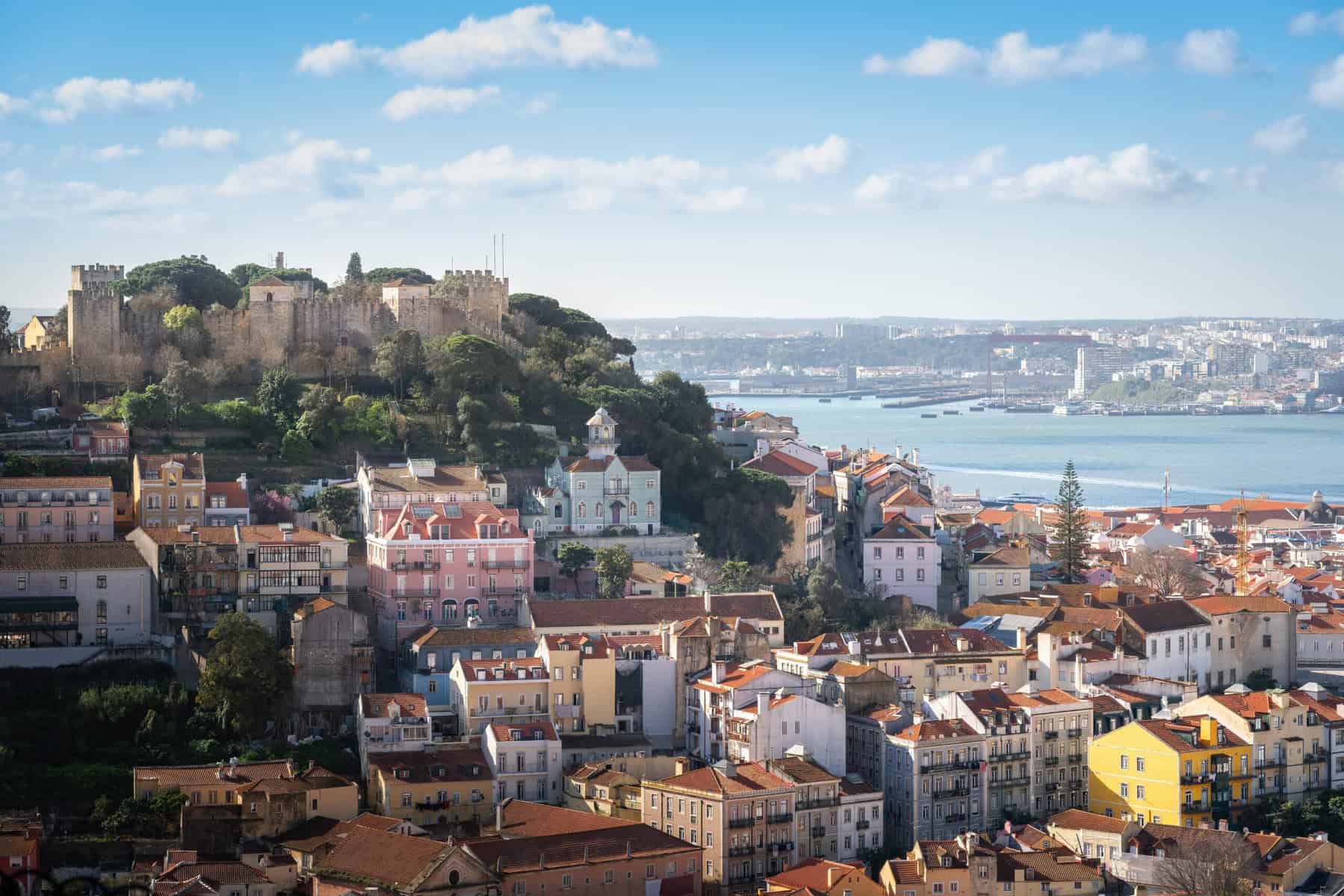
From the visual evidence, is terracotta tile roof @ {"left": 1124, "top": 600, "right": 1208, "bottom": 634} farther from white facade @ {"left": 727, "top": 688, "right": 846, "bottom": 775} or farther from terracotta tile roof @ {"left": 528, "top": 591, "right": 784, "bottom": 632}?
white facade @ {"left": 727, "top": 688, "right": 846, "bottom": 775}

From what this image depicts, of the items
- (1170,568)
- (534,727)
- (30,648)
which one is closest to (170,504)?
(30,648)

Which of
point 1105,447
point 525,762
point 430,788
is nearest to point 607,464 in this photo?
point 525,762

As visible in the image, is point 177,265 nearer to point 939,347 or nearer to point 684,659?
point 684,659

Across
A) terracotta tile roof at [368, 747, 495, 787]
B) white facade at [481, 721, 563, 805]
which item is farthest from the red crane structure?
terracotta tile roof at [368, 747, 495, 787]

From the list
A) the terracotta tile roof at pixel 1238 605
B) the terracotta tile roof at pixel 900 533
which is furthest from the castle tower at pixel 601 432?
the terracotta tile roof at pixel 1238 605

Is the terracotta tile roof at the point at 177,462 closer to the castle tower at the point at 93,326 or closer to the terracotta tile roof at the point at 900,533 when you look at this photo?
the castle tower at the point at 93,326

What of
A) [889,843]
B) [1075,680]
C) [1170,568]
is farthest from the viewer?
[1170,568]
